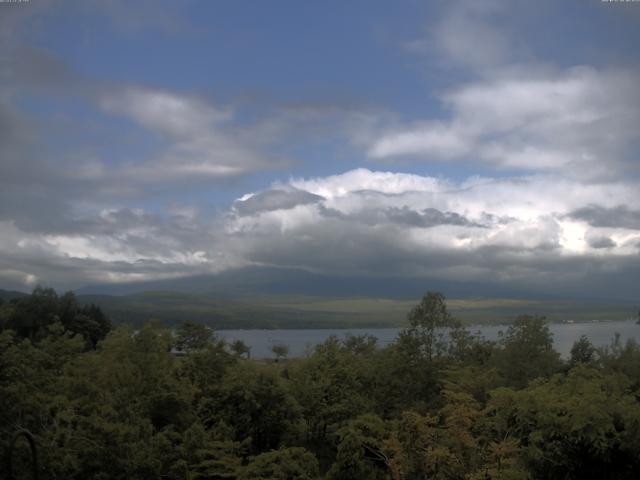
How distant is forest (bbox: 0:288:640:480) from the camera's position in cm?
2012

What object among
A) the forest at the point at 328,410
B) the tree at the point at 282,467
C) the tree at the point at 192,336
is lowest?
the tree at the point at 282,467

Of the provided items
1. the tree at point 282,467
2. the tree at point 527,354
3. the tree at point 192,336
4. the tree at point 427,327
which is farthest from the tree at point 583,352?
the tree at point 282,467

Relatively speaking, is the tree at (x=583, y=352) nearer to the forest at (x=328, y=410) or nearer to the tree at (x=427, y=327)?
the forest at (x=328, y=410)

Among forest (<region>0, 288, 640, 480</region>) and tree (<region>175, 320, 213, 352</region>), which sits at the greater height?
tree (<region>175, 320, 213, 352</region>)

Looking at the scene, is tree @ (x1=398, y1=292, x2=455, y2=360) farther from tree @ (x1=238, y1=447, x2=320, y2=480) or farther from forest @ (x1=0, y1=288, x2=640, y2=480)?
tree @ (x1=238, y1=447, x2=320, y2=480)

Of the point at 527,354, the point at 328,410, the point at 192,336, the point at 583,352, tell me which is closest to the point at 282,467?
the point at 328,410

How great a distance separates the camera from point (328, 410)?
32062 millimetres

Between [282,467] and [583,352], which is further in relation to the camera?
[583,352]

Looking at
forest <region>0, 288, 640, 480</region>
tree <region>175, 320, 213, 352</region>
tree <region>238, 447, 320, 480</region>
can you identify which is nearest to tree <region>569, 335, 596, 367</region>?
forest <region>0, 288, 640, 480</region>

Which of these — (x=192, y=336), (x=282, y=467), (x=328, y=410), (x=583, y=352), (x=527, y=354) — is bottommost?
(x=282, y=467)

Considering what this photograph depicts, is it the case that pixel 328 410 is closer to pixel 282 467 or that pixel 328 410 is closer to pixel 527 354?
pixel 282 467

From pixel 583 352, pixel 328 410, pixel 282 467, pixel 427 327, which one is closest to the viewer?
pixel 282 467

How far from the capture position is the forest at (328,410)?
20125 mm

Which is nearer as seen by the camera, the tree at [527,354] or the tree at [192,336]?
the tree at [527,354]
